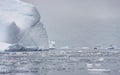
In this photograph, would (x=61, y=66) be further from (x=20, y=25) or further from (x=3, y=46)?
(x=20, y=25)

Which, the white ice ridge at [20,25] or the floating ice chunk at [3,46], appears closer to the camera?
the floating ice chunk at [3,46]

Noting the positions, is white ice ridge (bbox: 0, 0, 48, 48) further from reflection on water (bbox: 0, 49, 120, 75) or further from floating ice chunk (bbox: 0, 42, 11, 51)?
reflection on water (bbox: 0, 49, 120, 75)

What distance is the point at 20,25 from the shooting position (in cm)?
4019

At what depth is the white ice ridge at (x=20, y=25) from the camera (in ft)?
122

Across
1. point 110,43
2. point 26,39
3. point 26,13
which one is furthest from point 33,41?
point 110,43

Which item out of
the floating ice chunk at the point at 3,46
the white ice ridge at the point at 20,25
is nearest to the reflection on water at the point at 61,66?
the floating ice chunk at the point at 3,46

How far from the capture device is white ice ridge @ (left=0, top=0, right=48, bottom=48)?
122 ft

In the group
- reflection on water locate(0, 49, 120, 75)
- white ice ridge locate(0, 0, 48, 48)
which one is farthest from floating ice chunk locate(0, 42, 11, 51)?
reflection on water locate(0, 49, 120, 75)

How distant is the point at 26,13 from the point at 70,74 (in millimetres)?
27998

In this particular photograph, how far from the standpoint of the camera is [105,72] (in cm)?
1455

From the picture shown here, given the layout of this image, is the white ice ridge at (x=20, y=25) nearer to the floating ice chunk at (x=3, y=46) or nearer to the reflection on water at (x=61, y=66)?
the floating ice chunk at (x=3, y=46)

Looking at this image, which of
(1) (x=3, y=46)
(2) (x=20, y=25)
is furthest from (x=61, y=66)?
(2) (x=20, y=25)

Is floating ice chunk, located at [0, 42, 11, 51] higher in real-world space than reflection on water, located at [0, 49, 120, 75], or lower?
higher

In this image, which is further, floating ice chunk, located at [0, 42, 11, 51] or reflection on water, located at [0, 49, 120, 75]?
floating ice chunk, located at [0, 42, 11, 51]
